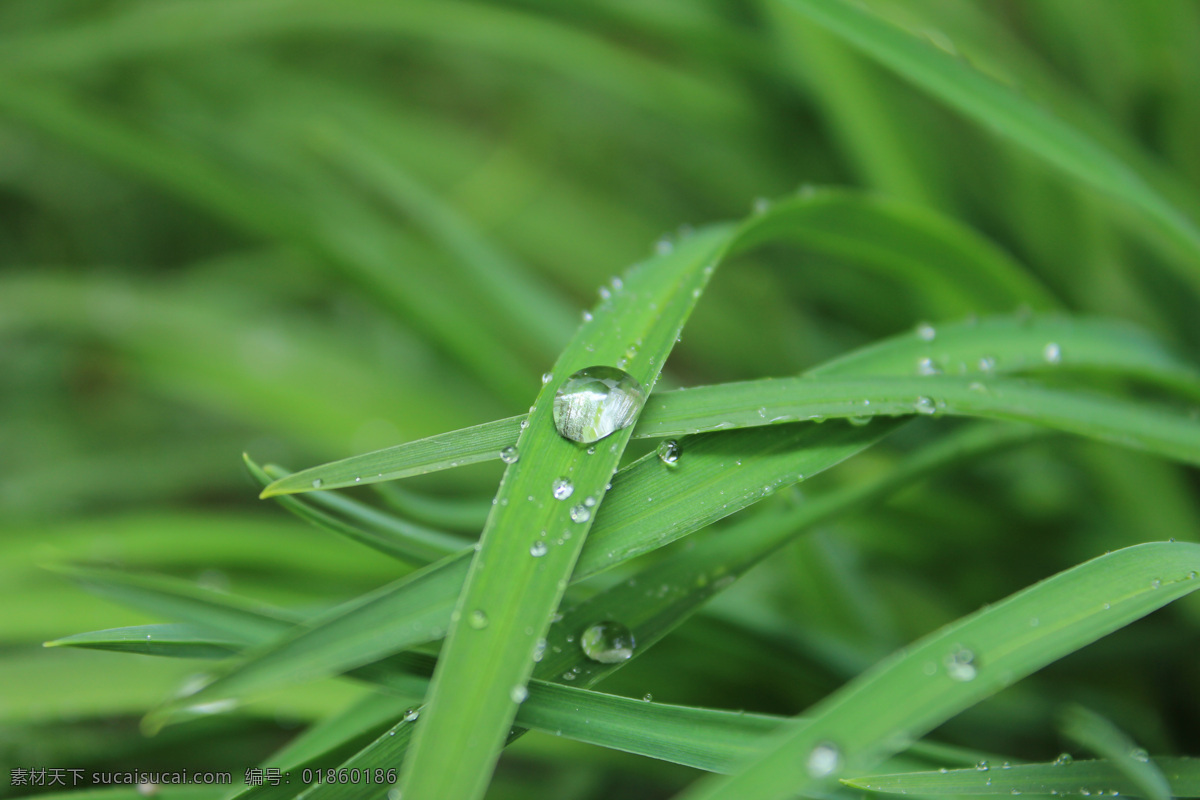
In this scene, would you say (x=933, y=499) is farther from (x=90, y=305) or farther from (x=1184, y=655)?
(x=90, y=305)

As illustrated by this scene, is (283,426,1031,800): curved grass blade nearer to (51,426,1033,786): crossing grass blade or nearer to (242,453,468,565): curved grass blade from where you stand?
(51,426,1033,786): crossing grass blade

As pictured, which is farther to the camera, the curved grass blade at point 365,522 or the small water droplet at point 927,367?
the small water droplet at point 927,367

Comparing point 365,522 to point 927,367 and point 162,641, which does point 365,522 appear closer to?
point 162,641

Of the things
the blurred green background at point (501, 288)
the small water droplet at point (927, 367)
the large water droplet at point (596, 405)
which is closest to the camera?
the large water droplet at point (596, 405)

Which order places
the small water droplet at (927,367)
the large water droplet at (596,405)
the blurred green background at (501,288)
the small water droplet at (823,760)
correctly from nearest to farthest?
1. the small water droplet at (823,760)
2. the large water droplet at (596,405)
3. the small water droplet at (927,367)
4. the blurred green background at (501,288)

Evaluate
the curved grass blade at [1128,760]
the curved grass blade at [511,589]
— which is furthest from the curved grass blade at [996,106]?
the curved grass blade at [1128,760]

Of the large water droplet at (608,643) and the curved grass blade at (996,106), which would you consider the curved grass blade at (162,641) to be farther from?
the curved grass blade at (996,106)

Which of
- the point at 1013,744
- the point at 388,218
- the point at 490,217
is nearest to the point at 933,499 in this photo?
the point at 1013,744
